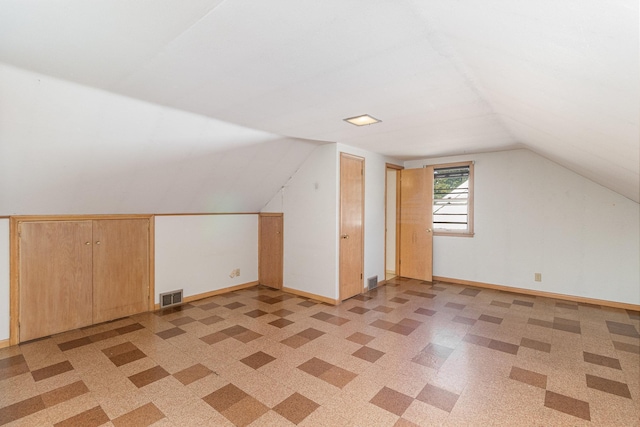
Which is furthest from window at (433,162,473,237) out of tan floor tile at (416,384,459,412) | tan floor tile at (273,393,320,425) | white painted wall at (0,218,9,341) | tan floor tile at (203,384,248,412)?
white painted wall at (0,218,9,341)

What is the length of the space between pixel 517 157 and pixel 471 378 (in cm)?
388

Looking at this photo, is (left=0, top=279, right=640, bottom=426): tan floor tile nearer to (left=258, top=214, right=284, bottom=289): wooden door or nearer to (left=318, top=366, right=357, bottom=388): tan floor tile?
(left=318, top=366, right=357, bottom=388): tan floor tile

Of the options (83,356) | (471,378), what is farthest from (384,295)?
(83,356)

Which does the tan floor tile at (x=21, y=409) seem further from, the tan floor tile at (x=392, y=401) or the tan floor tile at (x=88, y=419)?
the tan floor tile at (x=392, y=401)

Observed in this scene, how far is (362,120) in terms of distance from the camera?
3242 mm

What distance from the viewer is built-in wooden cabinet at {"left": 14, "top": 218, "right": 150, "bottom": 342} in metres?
3.27

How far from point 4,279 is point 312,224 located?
349cm

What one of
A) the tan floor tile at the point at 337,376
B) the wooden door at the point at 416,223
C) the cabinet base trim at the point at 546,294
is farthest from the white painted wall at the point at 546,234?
the tan floor tile at the point at 337,376

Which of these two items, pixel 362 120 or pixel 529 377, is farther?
pixel 362 120

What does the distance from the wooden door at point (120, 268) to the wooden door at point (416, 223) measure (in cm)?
438

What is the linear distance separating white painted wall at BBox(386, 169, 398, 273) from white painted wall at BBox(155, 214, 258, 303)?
265 cm

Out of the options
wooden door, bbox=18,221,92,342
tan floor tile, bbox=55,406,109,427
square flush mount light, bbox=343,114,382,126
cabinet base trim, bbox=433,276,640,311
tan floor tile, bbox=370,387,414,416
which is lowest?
tan floor tile, bbox=55,406,109,427

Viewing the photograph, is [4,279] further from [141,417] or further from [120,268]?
[141,417]

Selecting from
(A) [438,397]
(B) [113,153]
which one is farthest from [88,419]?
(A) [438,397]
